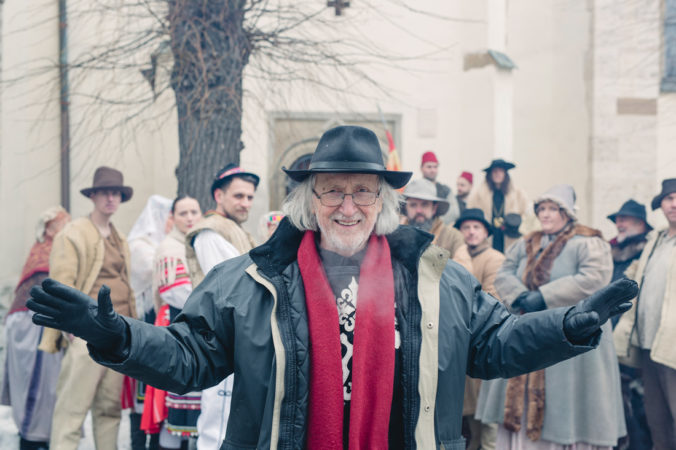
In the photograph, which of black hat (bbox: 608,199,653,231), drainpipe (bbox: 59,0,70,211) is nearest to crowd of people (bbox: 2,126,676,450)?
black hat (bbox: 608,199,653,231)

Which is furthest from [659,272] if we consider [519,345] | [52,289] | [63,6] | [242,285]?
[63,6]

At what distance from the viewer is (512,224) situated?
8312mm

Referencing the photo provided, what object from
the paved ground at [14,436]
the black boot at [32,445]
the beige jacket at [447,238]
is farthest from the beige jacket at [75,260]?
the beige jacket at [447,238]

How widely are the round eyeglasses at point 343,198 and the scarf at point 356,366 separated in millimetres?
280

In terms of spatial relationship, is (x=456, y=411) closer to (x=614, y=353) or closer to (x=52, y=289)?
(x=52, y=289)

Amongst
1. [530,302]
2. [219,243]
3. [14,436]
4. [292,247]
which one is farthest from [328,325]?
[14,436]

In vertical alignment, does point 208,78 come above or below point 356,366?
above

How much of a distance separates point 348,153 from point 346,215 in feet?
0.73

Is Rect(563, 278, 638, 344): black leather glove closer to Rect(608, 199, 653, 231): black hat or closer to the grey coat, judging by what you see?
the grey coat

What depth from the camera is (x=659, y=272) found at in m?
5.31

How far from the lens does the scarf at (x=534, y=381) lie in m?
4.98

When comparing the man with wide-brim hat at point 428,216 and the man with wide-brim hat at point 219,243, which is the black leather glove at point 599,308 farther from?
the man with wide-brim hat at point 428,216

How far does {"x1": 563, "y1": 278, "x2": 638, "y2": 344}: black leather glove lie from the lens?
2170 mm

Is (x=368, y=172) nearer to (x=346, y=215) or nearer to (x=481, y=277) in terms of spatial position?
(x=346, y=215)
